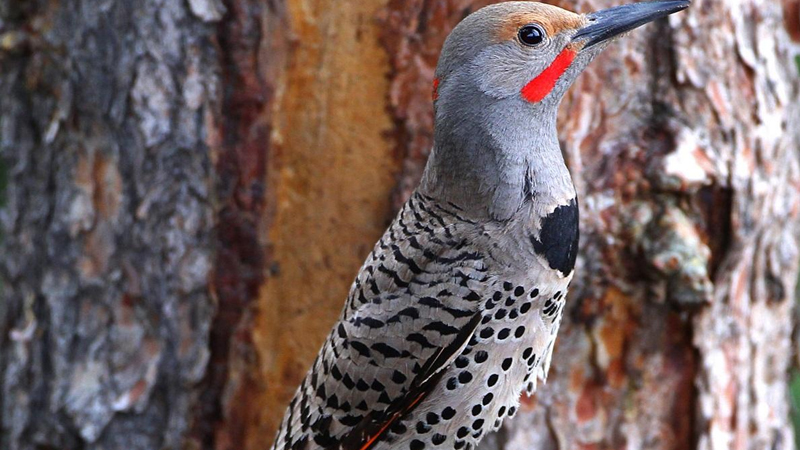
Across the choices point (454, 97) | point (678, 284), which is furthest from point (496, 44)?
point (678, 284)

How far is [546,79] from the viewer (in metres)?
2.34

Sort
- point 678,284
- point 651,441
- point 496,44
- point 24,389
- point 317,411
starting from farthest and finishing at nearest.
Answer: point 24,389, point 651,441, point 678,284, point 317,411, point 496,44

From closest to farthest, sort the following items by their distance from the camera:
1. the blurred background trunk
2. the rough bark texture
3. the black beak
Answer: the black beak, the blurred background trunk, the rough bark texture

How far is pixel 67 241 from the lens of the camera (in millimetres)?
A: 3359

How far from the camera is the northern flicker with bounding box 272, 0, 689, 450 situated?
2.32 metres

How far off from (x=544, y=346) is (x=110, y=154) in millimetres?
1726

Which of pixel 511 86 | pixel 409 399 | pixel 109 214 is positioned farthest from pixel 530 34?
pixel 109 214

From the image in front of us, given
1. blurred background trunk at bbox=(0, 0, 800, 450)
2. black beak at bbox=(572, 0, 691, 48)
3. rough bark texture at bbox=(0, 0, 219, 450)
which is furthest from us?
rough bark texture at bbox=(0, 0, 219, 450)

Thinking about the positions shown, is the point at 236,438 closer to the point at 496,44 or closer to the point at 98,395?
the point at 98,395

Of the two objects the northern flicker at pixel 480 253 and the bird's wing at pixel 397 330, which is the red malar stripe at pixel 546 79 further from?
the bird's wing at pixel 397 330

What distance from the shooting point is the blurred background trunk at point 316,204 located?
2951 millimetres

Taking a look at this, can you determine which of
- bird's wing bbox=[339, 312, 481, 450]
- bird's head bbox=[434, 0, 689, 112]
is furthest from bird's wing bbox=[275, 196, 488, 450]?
bird's head bbox=[434, 0, 689, 112]

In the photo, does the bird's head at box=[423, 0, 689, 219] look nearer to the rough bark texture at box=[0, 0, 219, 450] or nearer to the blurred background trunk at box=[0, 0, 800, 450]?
the blurred background trunk at box=[0, 0, 800, 450]

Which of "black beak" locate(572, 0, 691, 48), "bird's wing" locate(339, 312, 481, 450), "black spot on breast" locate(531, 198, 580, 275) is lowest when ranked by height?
"bird's wing" locate(339, 312, 481, 450)
